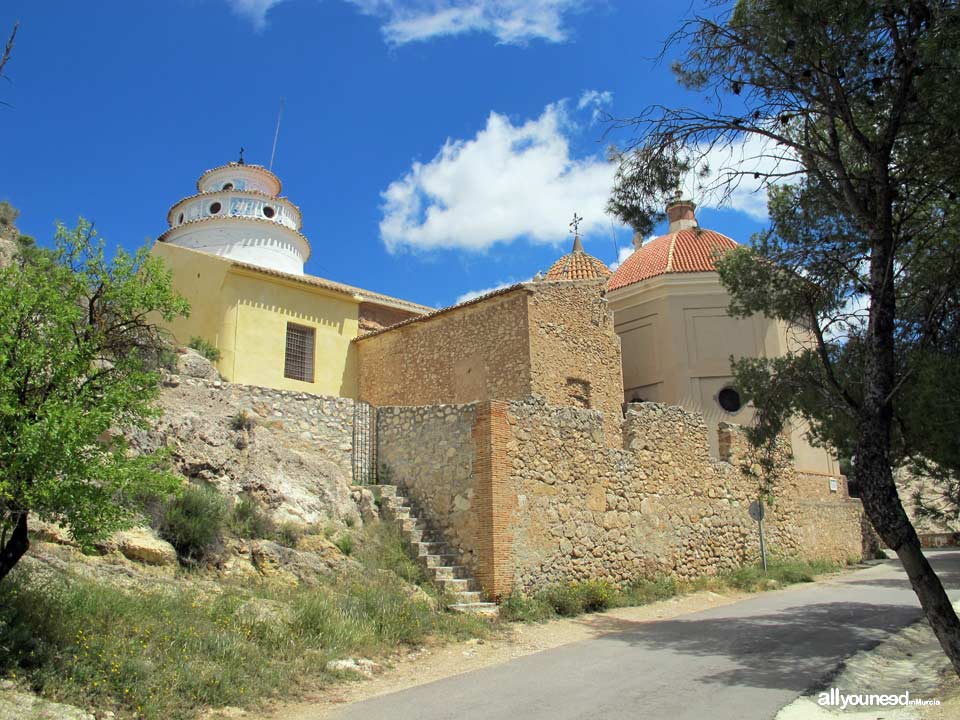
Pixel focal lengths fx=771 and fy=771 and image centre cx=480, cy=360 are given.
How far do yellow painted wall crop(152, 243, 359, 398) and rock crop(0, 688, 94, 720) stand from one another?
13913 millimetres

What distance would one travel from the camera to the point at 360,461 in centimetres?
1472

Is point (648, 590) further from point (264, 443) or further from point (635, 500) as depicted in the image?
point (264, 443)

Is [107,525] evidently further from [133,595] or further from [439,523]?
[439,523]

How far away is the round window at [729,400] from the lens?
23.2 m

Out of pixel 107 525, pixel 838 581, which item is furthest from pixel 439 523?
pixel 838 581

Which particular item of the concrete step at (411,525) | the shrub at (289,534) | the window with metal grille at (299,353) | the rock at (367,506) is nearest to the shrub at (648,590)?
the concrete step at (411,525)

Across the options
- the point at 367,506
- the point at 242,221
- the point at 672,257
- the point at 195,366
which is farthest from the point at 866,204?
the point at 242,221

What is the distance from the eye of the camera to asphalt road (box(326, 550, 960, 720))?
289 inches

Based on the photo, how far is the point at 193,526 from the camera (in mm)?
10133

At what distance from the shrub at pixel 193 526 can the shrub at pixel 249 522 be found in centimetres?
40

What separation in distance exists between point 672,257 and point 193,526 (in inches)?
740

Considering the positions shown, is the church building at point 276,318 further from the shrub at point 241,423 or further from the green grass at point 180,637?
the green grass at point 180,637

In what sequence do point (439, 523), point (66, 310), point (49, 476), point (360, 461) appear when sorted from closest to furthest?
point (49, 476) → point (66, 310) → point (439, 523) → point (360, 461)

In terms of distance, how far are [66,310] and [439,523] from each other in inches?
304
